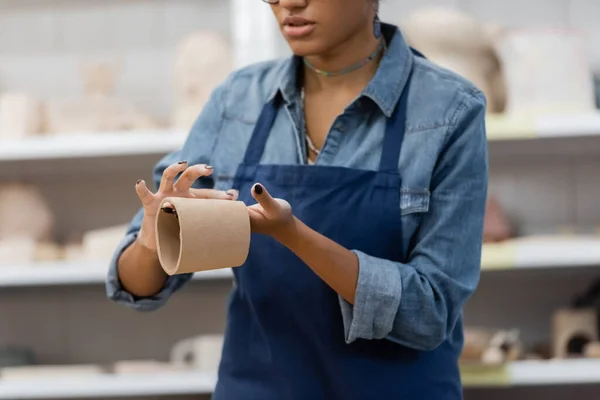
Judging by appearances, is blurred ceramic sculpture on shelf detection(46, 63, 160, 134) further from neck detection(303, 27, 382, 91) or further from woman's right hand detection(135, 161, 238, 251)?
woman's right hand detection(135, 161, 238, 251)

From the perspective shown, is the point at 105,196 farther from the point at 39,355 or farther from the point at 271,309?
the point at 271,309

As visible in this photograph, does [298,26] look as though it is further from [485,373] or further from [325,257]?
[485,373]

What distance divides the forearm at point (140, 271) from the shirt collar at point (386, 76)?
0.90 feet

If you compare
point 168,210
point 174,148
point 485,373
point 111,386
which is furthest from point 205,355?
point 168,210

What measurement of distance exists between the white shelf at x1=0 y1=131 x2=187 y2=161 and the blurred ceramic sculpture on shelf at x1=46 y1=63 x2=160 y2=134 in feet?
0.24

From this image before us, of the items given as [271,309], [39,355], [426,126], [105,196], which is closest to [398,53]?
[426,126]

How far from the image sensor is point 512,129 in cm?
205

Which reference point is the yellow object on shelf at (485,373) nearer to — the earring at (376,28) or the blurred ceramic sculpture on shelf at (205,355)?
the blurred ceramic sculpture on shelf at (205,355)

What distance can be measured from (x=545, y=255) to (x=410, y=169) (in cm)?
93

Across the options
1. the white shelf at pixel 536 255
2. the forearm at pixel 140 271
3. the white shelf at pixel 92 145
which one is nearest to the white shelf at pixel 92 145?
the white shelf at pixel 92 145

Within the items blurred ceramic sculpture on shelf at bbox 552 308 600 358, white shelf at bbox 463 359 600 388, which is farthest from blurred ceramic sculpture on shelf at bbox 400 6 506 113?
white shelf at bbox 463 359 600 388

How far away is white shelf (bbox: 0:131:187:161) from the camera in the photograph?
2.16 meters

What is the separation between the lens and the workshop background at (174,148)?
82.9 inches

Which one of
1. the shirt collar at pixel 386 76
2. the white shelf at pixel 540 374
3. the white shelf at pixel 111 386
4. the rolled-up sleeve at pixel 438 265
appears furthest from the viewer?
the white shelf at pixel 111 386
